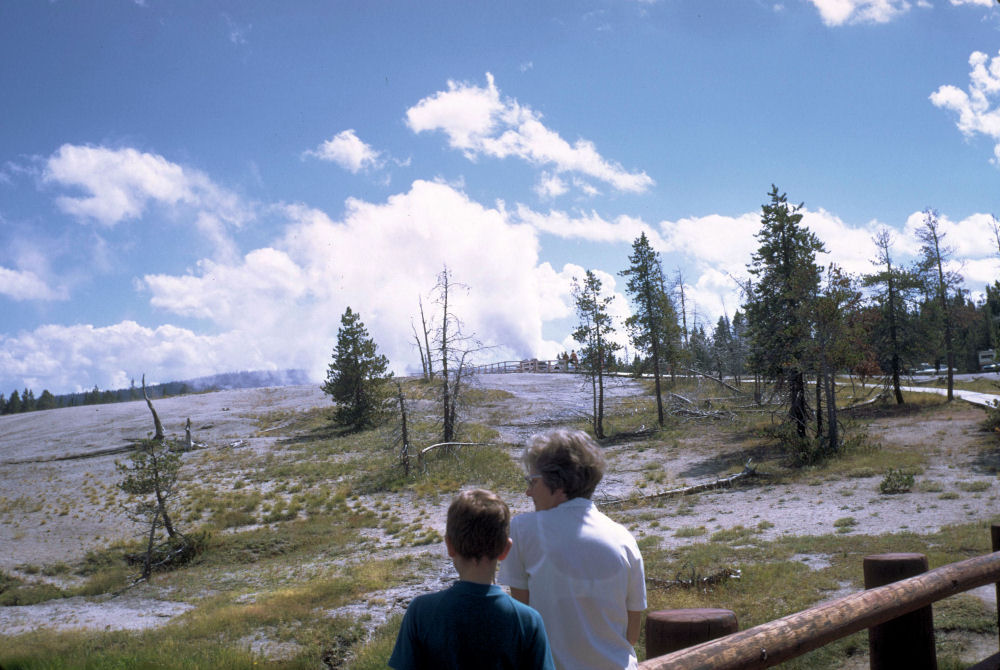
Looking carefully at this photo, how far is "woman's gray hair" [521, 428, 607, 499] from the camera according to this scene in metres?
2.49

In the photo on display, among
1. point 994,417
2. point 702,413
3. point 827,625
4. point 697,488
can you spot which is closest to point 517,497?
point 697,488

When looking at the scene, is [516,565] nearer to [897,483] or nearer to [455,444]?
[897,483]

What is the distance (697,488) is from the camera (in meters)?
23.9

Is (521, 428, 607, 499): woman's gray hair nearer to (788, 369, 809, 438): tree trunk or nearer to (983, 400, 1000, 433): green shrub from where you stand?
(983, 400, 1000, 433): green shrub

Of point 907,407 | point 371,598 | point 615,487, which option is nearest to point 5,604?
point 371,598

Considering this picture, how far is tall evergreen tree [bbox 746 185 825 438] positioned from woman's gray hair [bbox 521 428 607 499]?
28.0 meters

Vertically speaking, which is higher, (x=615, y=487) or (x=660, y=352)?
(x=660, y=352)

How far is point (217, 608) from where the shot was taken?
44.6 ft

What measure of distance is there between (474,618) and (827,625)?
6.21 ft

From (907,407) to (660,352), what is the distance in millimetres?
14777

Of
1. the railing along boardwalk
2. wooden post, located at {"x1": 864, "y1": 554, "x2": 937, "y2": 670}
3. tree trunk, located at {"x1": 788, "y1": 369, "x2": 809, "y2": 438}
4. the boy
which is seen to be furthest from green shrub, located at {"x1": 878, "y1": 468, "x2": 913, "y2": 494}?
the boy

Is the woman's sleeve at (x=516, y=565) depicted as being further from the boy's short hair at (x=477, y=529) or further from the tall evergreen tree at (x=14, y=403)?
the tall evergreen tree at (x=14, y=403)

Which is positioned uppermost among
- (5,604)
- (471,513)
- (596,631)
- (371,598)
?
(471,513)

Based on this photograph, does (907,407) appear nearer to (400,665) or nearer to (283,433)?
(283,433)
